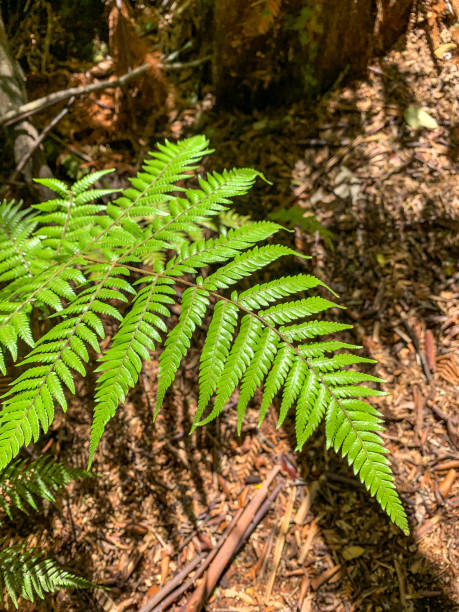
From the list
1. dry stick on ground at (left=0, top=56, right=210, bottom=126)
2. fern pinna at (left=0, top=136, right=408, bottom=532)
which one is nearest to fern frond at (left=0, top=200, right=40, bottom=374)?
fern pinna at (left=0, top=136, right=408, bottom=532)

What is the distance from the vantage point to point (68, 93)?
307 centimetres

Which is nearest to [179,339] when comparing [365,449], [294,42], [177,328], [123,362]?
[177,328]

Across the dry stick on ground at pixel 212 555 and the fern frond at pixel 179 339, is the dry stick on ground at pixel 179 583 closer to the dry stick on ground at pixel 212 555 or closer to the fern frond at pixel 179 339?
the dry stick on ground at pixel 212 555

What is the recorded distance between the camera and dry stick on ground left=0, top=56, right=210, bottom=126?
2.88 m

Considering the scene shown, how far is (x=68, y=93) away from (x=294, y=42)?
1.76 meters

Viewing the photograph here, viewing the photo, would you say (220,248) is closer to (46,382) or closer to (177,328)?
(177,328)

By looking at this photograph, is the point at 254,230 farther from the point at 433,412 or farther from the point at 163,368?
the point at 433,412

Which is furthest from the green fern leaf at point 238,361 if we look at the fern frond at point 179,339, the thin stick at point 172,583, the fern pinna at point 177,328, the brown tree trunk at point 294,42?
the brown tree trunk at point 294,42

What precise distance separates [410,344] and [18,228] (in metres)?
2.40

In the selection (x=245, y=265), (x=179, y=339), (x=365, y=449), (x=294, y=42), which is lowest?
(x=365, y=449)

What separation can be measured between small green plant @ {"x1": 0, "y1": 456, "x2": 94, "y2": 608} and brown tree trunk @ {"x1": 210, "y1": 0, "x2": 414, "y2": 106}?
317 cm

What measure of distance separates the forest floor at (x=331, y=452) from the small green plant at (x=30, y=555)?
257 mm

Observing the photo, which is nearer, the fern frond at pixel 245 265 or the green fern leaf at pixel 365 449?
the green fern leaf at pixel 365 449

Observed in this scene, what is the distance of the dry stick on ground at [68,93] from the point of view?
9.46ft
